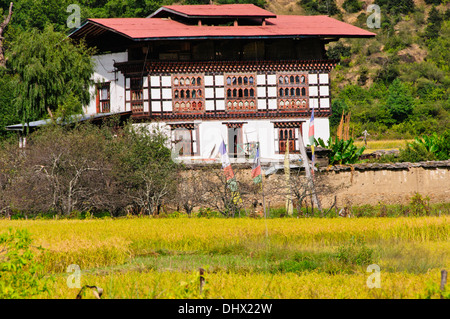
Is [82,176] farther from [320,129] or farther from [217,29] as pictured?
[320,129]

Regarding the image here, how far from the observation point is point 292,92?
40.8 metres

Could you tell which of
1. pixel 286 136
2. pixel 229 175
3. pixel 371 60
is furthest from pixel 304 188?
pixel 371 60

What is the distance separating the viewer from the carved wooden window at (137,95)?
39.8m

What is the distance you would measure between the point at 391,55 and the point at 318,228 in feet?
180

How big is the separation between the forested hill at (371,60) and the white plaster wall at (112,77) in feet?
5.55

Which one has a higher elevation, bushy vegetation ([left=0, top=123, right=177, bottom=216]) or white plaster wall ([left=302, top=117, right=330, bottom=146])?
white plaster wall ([left=302, top=117, right=330, bottom=146])

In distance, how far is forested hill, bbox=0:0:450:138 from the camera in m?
46.3

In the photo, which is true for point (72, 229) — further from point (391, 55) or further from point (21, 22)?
point (391, 55)

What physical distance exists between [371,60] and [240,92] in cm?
3611

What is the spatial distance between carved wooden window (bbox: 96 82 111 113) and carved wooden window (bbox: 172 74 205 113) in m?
4.74

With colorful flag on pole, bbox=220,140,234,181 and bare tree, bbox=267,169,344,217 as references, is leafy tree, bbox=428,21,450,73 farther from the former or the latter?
colorful flag on pole, bbox=220,140,234,181

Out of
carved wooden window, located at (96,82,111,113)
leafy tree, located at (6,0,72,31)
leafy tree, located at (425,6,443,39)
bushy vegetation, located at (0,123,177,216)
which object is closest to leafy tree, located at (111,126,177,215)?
bushy vegetation, located at (0,123,177,216)
